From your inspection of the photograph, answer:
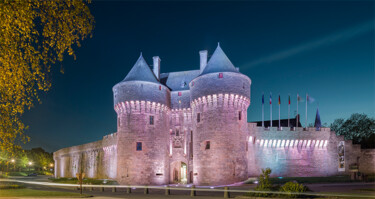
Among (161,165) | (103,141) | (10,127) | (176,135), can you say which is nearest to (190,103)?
(176,135)

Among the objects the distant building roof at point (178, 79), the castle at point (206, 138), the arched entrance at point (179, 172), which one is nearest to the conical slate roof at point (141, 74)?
the castle at point (206, 138)

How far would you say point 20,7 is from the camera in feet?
31.3

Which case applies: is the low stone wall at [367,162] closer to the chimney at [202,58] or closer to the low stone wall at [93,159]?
the chimney at [202,58]

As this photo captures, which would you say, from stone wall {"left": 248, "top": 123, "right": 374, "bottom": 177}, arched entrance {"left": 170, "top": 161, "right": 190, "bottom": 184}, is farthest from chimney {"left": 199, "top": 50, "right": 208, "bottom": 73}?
arched entrance {"left": 170, "top": 161, "right": 190, "bottom": 184}

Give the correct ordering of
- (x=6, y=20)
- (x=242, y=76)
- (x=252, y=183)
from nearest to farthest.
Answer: (x=6, y=20) < (x=252, y=183) < (x=242, y=76)

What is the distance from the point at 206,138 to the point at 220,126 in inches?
68.6

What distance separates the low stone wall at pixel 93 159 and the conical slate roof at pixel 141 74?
8.59 meters

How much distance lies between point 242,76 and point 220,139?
634 cm

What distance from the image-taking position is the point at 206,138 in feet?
102

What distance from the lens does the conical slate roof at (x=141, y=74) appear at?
3478cm

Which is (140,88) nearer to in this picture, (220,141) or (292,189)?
(220,141)

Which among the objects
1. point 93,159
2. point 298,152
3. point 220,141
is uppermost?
point 220,141

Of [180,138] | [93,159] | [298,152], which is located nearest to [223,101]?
[180,138]

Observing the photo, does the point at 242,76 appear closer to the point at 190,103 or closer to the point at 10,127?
the point at 190,103
